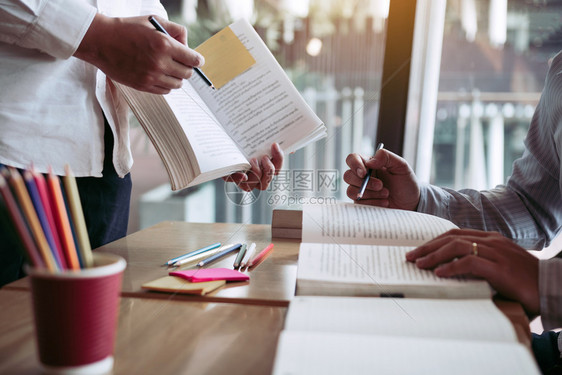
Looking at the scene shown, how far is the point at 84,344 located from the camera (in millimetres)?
361

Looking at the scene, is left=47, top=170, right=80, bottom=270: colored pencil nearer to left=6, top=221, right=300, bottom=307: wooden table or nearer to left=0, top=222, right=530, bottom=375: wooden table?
left=0, top=222, right=530, bottom=375: wooden table

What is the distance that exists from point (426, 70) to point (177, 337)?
1.68 m

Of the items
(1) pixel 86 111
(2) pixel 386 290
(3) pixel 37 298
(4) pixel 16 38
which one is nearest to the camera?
(3) pixel 37 298

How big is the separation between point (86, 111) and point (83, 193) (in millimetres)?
162

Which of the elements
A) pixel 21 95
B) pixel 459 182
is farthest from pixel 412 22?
pixel 21 95

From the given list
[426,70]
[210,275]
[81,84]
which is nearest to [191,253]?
[210,275]

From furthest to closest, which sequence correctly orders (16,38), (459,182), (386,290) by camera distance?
(459,182), (16,38), (386,290)

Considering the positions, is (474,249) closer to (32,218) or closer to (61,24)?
(32,218)

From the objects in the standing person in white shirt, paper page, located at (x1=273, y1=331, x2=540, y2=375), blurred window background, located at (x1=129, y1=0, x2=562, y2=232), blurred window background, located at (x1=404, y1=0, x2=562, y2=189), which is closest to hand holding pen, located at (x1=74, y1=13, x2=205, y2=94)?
the standing person in white shirt

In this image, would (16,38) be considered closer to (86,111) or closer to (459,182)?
(86,111)

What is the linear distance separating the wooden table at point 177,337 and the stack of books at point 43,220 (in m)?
0.09

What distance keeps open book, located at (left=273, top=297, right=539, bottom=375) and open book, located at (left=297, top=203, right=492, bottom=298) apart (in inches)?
1.0

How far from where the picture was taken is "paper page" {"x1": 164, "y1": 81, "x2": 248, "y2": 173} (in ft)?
2.63

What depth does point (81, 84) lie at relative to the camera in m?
0.86
